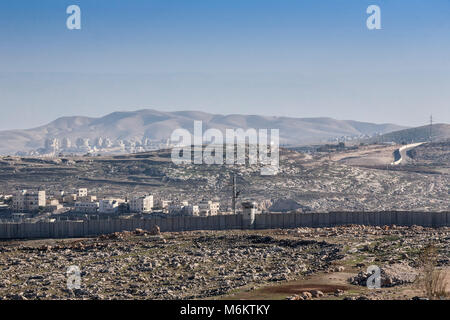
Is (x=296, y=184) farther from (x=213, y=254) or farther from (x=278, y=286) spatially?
(x=278, y=286)

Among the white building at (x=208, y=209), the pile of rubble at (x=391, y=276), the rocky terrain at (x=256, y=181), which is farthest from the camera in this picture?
the rocky terrain at (x=256, y=181)

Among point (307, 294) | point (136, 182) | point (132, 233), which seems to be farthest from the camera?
point (136, 182)

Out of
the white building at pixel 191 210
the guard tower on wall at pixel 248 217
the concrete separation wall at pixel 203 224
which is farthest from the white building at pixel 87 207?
the guard tower on wall at pixel 248 217

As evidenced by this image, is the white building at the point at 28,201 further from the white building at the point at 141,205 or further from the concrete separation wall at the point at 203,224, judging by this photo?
the concrete separation wall at the point at 203,224

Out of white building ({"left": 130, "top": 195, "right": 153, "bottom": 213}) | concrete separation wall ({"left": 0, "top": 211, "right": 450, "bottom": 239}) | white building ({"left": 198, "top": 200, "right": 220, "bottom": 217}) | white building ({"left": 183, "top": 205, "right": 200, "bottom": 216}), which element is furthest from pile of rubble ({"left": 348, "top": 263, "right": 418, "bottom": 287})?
white building ({"left": 198, "top": 200, "right": 220, "bottom": 217})
